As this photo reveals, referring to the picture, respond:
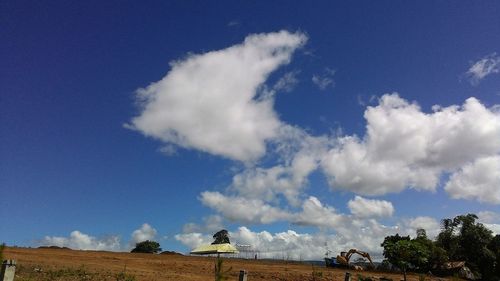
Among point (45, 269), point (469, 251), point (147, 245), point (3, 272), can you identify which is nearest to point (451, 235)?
point (469, 251)

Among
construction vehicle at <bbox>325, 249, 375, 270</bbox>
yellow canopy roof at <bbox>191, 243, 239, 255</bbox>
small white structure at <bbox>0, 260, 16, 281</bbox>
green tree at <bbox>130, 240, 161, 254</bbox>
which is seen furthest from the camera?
green tree at <bbox>130, 240, 161, 254</bbox>

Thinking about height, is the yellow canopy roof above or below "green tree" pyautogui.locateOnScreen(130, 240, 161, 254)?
below

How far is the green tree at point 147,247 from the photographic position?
208 feet

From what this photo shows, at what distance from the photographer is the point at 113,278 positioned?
960 inches

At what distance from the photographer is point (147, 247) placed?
209ft

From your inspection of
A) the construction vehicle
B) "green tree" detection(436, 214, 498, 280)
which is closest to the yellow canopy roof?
the construction vehicle

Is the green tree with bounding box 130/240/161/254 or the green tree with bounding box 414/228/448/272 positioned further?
the green tree with bounding box 130/240/161/254

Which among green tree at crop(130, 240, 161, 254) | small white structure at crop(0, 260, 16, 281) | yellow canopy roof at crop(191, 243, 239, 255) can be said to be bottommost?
small white structure at crop(0, 260, 16, 281)

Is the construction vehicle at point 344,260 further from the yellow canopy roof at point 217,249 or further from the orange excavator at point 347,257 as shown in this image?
the yellow canopy roof at point 217,249

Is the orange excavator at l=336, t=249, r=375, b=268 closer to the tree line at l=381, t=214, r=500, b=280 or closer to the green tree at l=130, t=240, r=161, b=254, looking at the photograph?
the tree line at l=381, t=214, r=500, b=280

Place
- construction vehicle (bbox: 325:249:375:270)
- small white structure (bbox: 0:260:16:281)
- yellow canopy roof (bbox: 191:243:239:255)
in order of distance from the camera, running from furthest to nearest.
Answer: construction vehicle (bbox: 325:249:375:270) → yellow canopy roof (bbox: 191:243:239:255) → small white structure (bbox: 0:260:16:281)

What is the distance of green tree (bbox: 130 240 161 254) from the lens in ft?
208

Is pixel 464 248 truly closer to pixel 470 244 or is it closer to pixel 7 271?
pixel 470 244

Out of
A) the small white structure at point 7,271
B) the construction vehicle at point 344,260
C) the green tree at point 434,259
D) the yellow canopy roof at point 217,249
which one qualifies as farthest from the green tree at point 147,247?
the small white structure at point 7,271
